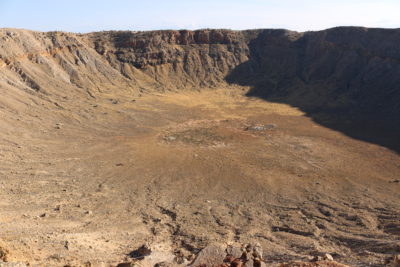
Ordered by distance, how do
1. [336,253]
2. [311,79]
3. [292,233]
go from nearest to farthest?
[336,253] → [292,233] → [311,79]

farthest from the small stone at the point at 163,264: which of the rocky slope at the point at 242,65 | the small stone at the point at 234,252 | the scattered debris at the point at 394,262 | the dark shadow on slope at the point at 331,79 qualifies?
the rocky slope at the point at 242,65

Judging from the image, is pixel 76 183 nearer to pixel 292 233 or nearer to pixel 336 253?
pixel 292 233

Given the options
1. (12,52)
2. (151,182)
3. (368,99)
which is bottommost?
(151,182)

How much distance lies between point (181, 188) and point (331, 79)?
4099cm

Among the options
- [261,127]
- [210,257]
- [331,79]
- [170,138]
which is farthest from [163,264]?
[331,79]

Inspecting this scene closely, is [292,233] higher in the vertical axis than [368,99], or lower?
lower

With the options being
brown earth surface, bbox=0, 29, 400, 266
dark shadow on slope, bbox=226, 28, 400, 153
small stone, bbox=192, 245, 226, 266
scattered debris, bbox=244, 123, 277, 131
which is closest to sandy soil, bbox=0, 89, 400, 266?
brown earth surface, bbox=0, 29, 400, 266

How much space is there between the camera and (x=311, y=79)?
56062 millimetres

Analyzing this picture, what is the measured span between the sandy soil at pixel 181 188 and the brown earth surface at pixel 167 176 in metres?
0.09

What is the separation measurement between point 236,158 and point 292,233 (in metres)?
11.4

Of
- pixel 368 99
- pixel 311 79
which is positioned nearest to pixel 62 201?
pixel 368 99

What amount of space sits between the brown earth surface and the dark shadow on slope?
1668 millimetres

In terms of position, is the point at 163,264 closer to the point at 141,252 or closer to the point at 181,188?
the point at 141,252

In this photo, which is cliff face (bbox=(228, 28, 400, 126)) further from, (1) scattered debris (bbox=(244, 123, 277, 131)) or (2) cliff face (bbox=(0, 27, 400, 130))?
(1) scattered debris (bbox=(244, 123, 277, 131))
